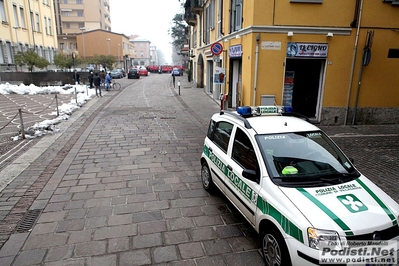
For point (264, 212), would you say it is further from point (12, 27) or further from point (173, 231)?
point (12, 27)

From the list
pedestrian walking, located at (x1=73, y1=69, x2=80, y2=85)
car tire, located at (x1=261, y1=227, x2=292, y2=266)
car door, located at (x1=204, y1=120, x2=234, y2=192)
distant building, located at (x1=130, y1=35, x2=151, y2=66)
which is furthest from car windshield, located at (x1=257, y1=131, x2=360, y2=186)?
distant building, located at (x1=130, y1=35, x2=151, y2=66)

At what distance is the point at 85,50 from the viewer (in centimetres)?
6153

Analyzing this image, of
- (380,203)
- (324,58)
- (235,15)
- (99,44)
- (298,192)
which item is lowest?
(380,203)

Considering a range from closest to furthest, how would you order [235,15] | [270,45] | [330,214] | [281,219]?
1. [330,214]
2. [281,219]
3. [270,45]
4. [235,15]

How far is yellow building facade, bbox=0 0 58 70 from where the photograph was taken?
32125 millimetres

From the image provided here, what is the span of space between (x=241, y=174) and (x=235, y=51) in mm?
9898

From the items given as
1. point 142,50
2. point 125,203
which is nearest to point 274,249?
point 125,203

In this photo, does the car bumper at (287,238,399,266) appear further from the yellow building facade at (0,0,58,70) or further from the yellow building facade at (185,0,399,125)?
the yellow building facade at (0,0,58,70)

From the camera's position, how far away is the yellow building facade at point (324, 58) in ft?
33.9

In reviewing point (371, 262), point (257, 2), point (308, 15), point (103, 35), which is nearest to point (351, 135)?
point (308, 15)

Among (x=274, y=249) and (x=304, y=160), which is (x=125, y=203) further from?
(x=304, y=160)

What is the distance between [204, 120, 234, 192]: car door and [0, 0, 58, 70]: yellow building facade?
3464 centimetres

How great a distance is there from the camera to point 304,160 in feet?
12.2

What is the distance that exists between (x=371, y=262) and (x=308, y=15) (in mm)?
9795
